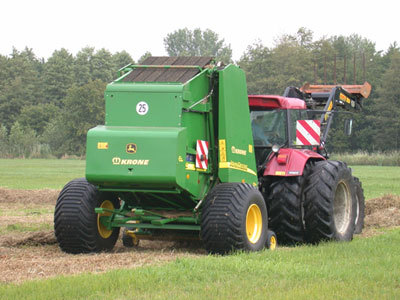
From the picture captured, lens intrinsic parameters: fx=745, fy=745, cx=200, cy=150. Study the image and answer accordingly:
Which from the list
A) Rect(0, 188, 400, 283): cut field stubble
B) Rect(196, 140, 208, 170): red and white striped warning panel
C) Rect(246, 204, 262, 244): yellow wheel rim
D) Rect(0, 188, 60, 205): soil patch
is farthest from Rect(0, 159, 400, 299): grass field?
Rect(0, 188, 60, 205): soil patch

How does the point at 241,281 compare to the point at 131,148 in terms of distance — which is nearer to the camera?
the point at 241,281

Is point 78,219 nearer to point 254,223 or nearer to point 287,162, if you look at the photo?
point 254,223

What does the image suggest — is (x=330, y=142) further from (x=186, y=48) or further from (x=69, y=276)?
(x=186, y=48)

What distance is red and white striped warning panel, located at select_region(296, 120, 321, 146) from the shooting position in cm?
1278

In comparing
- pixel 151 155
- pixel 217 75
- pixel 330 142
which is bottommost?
pixel 330 142

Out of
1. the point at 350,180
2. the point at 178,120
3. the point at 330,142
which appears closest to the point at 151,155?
the point at 178,120

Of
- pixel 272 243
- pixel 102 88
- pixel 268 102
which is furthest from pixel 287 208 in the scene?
pixel 102 88

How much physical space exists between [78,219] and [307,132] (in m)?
4.51

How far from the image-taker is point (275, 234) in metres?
11.3

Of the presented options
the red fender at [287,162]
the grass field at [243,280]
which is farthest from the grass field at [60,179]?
the grass field at [243,280]

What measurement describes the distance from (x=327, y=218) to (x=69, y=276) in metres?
4.93

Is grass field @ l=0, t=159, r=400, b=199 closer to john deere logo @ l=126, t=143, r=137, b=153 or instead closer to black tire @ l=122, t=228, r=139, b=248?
black tire @ l=122, t=228, r=139, b=248

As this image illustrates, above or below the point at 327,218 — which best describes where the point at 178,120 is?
above

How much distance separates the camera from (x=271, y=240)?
10961 millimetres
